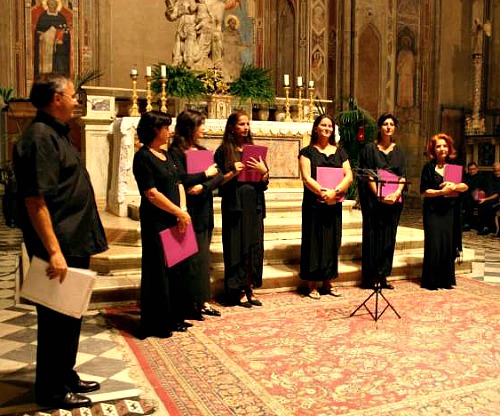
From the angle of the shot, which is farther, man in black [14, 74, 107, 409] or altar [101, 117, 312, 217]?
altar [101, 117, 312, 217]

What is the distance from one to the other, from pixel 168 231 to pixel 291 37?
11.5m

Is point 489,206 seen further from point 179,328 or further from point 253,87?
point 179,328

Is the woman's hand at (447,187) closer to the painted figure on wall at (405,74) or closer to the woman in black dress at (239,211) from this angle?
the woman in black dress at (239,211)

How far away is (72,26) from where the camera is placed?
12.8 m

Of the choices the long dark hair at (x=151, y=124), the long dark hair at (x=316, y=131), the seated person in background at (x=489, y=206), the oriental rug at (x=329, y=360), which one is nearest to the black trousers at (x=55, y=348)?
the oriental rug at (x=329, y=360)

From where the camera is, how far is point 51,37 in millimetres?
12602

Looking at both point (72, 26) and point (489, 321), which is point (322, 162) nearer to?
point (489, 321)

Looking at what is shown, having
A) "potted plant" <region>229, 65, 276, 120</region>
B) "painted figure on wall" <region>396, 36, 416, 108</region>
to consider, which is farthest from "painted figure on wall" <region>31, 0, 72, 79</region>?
"painted figure on wall" <region>396, 36, 416, 108</region>

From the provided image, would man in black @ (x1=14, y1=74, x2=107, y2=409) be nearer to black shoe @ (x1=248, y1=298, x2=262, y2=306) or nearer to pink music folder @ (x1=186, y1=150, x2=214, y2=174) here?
pink music folder @ (x1=186, y1=150, x2=214, y2=174)

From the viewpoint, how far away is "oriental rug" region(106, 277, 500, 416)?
327cm

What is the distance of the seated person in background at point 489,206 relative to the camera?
36.3ft

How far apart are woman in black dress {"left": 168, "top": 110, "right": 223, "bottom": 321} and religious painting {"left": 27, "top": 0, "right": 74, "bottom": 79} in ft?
29.1

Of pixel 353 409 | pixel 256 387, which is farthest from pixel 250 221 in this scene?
pixel 353 409

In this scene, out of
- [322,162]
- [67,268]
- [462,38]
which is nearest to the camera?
[67,268]
